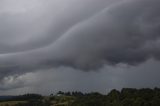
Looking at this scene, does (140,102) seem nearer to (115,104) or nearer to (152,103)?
(152,103)

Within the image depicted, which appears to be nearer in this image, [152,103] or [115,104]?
[152,103]

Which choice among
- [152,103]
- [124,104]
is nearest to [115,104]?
[124,104]

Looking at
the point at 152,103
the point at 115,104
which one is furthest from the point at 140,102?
the point at 115,104

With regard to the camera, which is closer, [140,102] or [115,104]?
[140,102]

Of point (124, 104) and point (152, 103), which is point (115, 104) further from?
point (152, 103)
